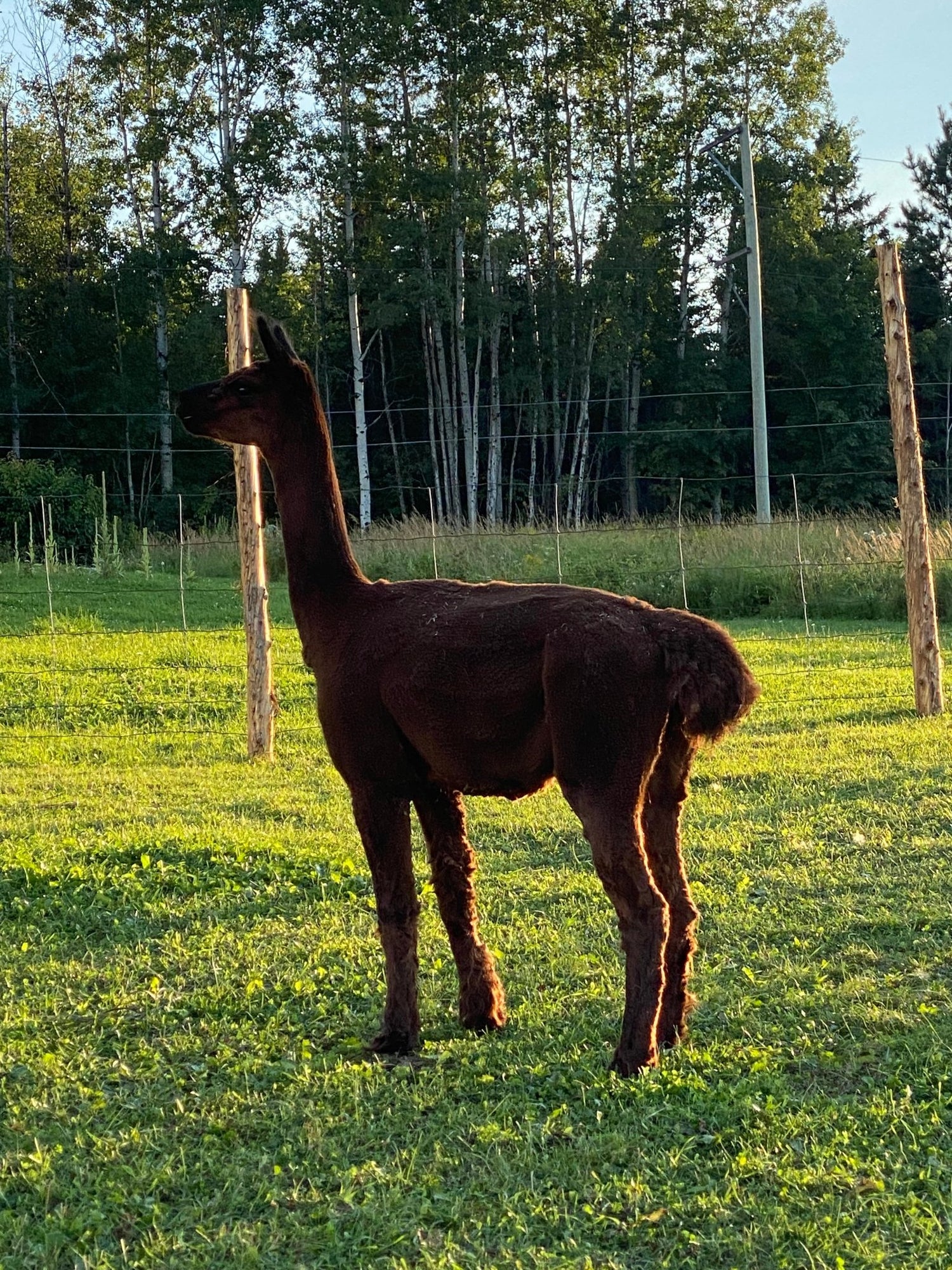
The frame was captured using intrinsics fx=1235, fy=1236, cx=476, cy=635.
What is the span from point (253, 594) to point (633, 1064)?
24.5ft

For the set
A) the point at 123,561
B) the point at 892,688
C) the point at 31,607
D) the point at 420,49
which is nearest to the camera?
the point at 892,688

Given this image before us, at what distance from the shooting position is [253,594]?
11.2 metres

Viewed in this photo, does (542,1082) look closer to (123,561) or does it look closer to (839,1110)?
(839,1110)

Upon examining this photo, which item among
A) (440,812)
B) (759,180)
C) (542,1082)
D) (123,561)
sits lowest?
(542,1082)

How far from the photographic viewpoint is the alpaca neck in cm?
523

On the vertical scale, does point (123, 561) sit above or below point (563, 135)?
below

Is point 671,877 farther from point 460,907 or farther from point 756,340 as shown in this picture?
point 756,340

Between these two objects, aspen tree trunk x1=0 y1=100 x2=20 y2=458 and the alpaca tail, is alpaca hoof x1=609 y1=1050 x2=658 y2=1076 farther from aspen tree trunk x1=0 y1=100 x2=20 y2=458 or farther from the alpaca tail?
aspen tree trunk x1=0 y1=100 x2=20 y2=458

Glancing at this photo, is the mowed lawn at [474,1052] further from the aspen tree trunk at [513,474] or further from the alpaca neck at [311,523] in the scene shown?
the aspen tree trunk at [513,474]

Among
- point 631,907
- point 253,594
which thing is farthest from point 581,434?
point 631,907

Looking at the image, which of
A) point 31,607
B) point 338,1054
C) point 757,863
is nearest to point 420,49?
→ point 31,607

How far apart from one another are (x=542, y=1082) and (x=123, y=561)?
20.8m

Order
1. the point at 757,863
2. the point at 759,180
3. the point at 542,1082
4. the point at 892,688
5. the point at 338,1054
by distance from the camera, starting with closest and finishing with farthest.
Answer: the point at 542,1082, the point at 338,1054, the point at 757,863, the point at 892,688, the point at 759,180

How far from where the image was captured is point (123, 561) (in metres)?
23.9
